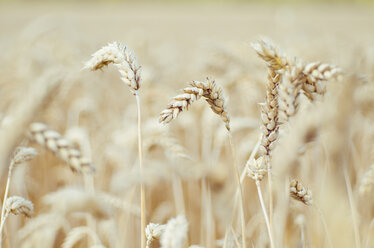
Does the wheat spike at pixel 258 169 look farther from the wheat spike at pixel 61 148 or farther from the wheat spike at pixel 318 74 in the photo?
the wheat spike at pixel 61 148

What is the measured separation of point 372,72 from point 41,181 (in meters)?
1.89

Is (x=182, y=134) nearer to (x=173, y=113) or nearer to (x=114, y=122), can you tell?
(x=114, y=122)

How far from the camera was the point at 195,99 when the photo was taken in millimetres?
569

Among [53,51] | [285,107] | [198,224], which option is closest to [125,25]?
[53,51]

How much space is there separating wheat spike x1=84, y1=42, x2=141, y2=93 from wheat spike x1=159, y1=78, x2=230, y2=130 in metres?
0.09

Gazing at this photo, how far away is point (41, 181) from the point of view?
1821 mm

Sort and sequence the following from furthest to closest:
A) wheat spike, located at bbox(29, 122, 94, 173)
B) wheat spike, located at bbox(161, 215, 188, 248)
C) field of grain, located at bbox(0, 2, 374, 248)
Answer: wheat spike, located at bbox(29, 122, 94, 173)
field of grain, located at bbox(0, 2, 374, 248)
wheat spike, located at bbox(161, 215, 188, 248)

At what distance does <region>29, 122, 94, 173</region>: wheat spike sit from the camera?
701 mm

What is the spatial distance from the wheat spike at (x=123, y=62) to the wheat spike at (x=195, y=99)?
0.29ft

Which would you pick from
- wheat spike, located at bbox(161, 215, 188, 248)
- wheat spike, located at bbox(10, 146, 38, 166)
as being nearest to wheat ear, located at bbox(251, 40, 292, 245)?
wheat spike, located at bbox(161, 215, 188, 248)

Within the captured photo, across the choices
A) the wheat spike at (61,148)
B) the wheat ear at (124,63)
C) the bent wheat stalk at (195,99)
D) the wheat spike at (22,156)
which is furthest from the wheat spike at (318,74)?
the wheat spike at (22,156)

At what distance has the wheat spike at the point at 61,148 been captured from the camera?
27.6 inches

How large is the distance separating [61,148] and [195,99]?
0.33 metres

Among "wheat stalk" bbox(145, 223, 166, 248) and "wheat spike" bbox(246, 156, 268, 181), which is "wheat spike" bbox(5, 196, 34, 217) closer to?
"wheat stalk" bbox(145, 223, 166, 248)
